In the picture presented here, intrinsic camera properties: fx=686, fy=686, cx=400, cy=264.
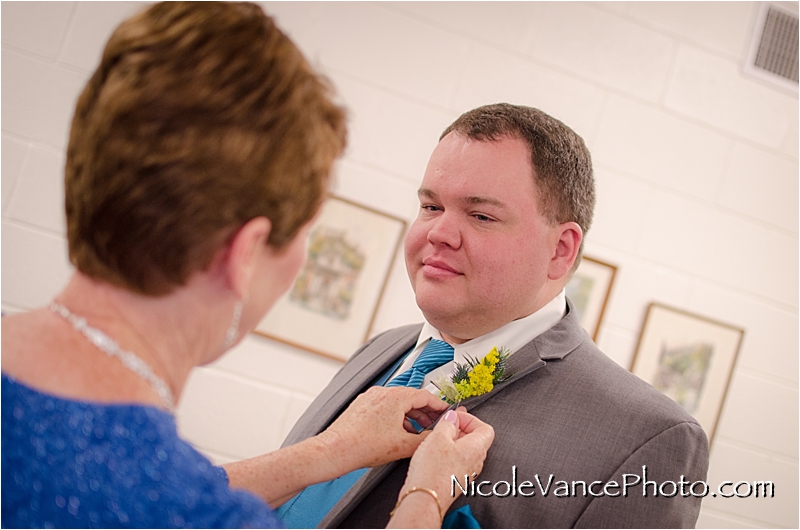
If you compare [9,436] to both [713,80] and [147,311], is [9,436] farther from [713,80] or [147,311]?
[713,80]

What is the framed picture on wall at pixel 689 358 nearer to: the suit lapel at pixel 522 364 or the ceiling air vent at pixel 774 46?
the ceiling air vent at pixel 774 46

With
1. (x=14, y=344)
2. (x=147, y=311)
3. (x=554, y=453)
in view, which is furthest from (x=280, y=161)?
(x=554, y=453)

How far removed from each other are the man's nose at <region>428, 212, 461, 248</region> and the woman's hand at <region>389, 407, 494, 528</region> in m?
0.38

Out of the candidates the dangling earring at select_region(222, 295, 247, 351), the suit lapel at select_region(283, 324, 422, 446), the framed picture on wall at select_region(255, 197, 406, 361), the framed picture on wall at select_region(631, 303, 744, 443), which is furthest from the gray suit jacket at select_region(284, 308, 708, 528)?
the framed picture on wall at select_region(631, 303, 744, 443)

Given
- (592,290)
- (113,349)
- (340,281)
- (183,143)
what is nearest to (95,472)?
(113,349)

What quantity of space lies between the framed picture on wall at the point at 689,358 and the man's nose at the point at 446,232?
165 cm

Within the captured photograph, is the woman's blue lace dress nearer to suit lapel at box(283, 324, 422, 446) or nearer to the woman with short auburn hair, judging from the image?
the woman with short auburn hair

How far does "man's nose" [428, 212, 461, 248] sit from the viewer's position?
143 cm

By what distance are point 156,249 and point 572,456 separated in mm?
786

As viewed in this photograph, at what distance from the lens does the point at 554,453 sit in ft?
3.90

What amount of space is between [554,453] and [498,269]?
391 mm

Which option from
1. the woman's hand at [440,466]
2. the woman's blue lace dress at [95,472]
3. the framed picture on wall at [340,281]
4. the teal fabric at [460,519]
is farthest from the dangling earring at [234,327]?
the framed picture on wall at [340,281]

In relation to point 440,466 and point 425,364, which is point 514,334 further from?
point 440,466

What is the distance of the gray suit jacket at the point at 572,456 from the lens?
1131 millimetres
